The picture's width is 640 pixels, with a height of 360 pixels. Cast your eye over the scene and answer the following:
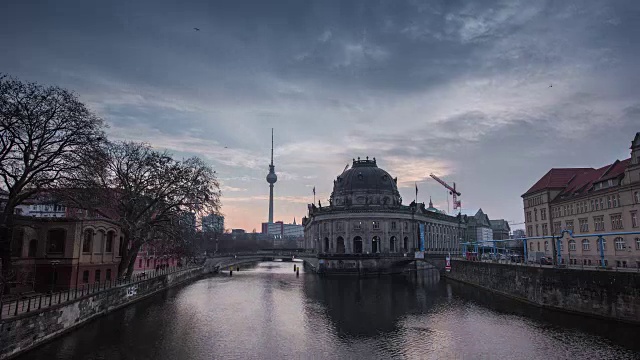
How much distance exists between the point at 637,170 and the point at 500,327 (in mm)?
29772

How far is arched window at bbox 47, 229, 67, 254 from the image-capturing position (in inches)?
1700

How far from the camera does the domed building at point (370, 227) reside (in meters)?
102

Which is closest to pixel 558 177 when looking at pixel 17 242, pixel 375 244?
pixel 375 244

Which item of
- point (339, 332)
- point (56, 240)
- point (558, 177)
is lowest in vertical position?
point (339, 332)

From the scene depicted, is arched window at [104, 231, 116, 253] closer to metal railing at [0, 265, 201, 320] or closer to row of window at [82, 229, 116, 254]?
row of window at [82, 229, 116, 254]

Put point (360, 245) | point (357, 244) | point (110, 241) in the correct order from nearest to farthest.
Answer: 1. point (110, 241)
2. point (360, 245)
3. point (357, 244)

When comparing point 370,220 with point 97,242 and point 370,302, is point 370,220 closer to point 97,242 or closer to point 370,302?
point 370,302

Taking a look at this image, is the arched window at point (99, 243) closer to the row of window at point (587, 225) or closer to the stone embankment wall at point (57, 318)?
the stone embankment wall at point (57, 318)

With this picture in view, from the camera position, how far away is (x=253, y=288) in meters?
70.4

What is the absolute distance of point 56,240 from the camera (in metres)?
43.6

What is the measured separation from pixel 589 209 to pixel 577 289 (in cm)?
2629

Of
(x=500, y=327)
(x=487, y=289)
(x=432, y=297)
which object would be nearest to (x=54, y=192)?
(x=500, y=327)

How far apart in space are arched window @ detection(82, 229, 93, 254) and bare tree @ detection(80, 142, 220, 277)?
3114 millimetres

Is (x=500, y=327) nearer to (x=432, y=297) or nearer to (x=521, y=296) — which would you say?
(x=521, y=296)
